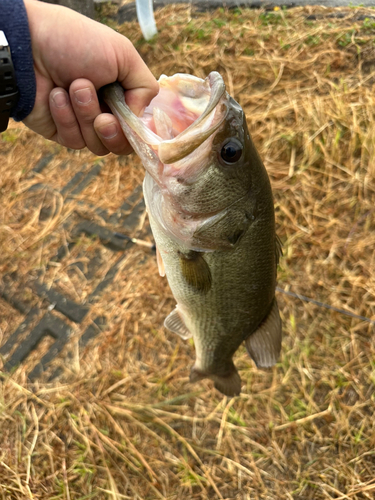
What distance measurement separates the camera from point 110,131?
1.29 m

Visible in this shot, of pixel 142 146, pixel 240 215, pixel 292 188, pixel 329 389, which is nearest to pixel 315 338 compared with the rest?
pixel 329 389

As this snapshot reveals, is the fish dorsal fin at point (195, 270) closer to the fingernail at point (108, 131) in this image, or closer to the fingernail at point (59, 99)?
the fingernail at point (108, 131)

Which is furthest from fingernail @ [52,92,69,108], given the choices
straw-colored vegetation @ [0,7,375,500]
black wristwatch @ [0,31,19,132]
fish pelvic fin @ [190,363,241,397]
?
straw-colored vegetation @ [0,7,375,500]

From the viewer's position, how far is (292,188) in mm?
2922

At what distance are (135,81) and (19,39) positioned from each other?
0.37 m

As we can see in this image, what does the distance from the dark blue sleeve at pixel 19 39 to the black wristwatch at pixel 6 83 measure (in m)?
0.02

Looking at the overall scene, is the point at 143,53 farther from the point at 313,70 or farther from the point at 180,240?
the point at 180,240

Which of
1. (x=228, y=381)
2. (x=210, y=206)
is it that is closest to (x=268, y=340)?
(x=228, y=381)

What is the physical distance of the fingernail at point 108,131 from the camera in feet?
4.17

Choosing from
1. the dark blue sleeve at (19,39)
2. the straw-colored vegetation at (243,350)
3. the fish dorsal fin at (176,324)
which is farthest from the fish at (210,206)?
the straw-colored vegetation at (243,350)

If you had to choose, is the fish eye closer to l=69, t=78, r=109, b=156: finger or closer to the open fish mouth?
the open fish mouth

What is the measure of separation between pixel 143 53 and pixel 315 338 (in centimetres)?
305

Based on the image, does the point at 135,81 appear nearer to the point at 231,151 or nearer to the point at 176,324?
the point at 231,151

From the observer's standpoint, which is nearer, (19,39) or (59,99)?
(19,39)
